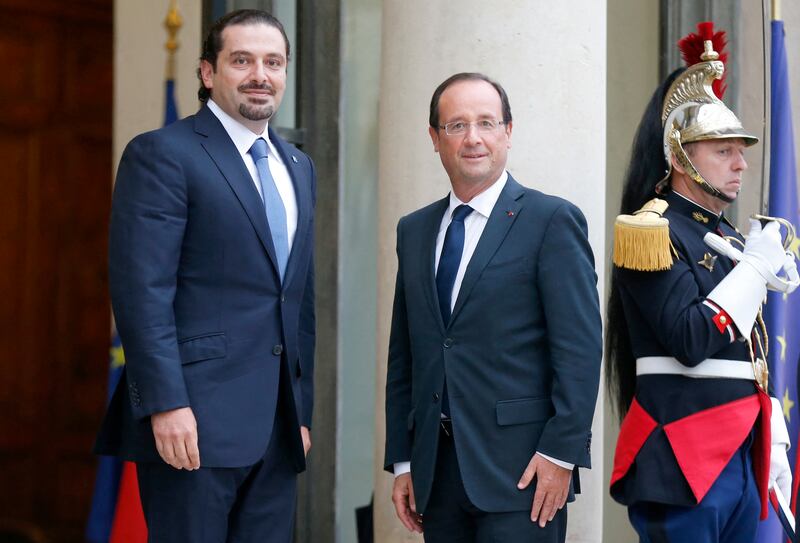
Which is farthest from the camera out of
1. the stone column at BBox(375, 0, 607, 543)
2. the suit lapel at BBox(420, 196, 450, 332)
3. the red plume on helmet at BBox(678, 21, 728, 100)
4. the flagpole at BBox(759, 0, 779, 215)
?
the flagpole at BBox(759, 0, 779, 215)

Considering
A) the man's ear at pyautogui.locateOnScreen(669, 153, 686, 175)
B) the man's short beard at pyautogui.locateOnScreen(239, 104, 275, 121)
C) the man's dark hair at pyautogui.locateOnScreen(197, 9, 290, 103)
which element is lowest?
the man's ear at pyautogui.locateOnScreen(669, 153, 686, 175)

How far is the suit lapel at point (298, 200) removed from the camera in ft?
9.68

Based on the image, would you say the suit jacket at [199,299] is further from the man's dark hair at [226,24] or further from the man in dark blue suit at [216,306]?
the man's dark hair at [226,24]

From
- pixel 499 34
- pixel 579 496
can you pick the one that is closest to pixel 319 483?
pixel 579 496

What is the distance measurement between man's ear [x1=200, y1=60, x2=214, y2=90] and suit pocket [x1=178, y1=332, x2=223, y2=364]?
64 centimetres

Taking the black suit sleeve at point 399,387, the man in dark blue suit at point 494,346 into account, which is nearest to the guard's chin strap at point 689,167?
the man in dark blue suit at point 494,346

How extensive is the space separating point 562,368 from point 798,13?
145 inches

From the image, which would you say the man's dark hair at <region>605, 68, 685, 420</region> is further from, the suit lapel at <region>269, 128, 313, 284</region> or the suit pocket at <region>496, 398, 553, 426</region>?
the suit lapel at <region>269, 128, 313, 284</region>

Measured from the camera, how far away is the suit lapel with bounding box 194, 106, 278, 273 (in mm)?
2855

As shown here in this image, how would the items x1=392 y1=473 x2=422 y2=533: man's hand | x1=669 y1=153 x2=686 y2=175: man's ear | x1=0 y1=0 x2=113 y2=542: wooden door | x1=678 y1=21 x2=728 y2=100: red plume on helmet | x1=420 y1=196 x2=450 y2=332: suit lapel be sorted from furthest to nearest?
x1=0 y1=0 x2=113 y2=542: wooden door, x1=678 y1=21 x2=728 y2=100: red plume on helmet, x1=669 y1=153 x2=686 y2=175: man's ear, x1=392 y1=473 x2=422 y2=533: man's hand, x1=420 y1=196 x2=450 y2=332: suit lapel

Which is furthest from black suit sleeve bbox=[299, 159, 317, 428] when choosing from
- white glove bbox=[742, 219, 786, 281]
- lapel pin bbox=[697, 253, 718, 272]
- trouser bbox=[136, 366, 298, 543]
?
white glove bbox=[742, 219, 786, 281]

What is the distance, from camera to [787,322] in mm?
4254

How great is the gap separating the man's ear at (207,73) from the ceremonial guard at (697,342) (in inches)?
42.0

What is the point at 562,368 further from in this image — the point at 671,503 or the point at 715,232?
the point at 715,232
